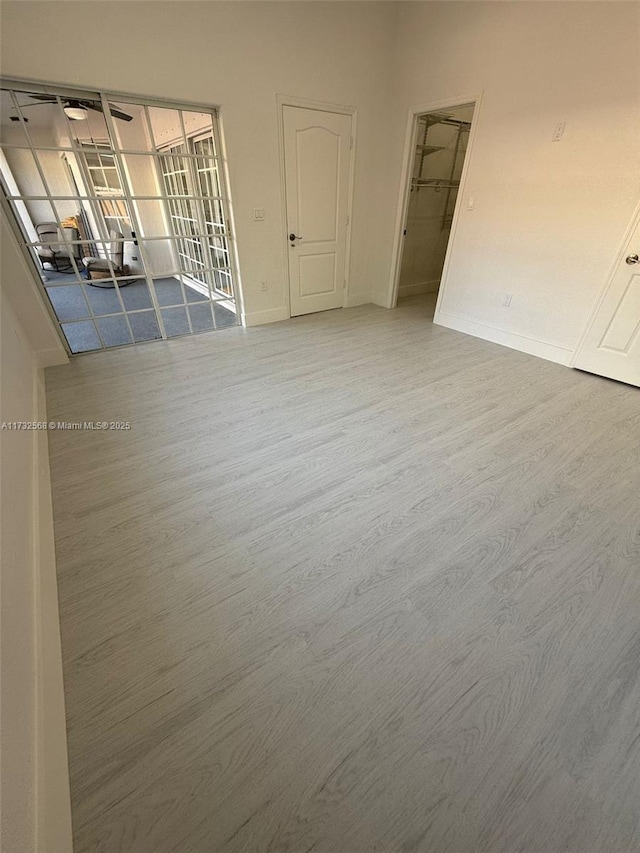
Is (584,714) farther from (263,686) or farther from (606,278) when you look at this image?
(606,278)

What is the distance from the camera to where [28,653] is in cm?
102

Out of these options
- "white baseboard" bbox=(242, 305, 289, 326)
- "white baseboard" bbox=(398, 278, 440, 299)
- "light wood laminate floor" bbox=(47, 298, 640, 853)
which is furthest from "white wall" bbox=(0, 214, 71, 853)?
"white baseboard" bbox=(398, 278, 440, 299)

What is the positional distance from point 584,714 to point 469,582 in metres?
0.49

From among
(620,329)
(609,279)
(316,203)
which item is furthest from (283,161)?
(620,329)

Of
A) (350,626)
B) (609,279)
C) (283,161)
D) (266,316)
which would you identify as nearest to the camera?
(350,626)

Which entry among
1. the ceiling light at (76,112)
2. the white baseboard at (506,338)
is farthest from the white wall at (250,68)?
the white baseboard at (506,338)

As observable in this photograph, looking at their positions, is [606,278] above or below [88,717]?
above

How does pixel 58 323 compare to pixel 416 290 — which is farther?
pixel 416 290

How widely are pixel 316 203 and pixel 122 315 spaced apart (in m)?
2.51

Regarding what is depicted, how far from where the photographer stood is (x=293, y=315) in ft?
14.4

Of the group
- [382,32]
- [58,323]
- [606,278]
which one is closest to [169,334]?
[58,323]

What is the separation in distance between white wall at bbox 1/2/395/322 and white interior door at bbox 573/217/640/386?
2.63m

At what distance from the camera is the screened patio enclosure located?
8.98 feet

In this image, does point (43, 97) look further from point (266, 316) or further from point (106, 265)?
point (106, 265)
